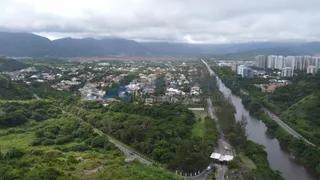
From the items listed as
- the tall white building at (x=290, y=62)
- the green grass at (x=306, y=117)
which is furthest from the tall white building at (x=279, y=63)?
the green grass at (x=306, y=117)

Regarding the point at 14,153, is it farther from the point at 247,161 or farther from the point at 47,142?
the point at 247,161

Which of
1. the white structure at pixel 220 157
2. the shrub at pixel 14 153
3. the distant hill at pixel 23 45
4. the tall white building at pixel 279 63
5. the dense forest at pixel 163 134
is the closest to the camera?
the shrub at pixel 14 153

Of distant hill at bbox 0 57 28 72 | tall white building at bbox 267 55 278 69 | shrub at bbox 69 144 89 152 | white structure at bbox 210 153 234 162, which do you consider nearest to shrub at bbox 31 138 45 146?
shrub at bbox 69 144 89 152

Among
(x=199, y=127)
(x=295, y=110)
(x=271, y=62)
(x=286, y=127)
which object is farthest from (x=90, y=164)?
(x=271, y=62)

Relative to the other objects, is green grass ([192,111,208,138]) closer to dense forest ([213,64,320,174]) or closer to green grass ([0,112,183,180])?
dense forest ([213,64,320,174])

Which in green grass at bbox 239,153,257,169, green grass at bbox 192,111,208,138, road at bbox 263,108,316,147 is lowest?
road at bbox 263,108,316,147

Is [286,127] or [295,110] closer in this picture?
[286,127]

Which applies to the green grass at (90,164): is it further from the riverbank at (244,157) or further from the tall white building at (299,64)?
the tall white building at (299,64)
